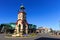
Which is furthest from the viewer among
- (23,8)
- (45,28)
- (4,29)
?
(45,28)

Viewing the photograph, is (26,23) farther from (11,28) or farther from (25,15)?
(11,28)

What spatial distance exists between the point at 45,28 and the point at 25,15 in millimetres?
97744

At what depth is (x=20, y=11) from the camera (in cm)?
6350

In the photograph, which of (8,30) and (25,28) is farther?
(8,30)

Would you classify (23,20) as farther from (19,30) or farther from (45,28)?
(45,28)

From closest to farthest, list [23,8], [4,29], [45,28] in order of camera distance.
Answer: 1. [23,8]
2. [4,29]
3. [45,28]

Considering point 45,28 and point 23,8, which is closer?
point 23,8

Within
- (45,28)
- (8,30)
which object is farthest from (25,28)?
(45,28)

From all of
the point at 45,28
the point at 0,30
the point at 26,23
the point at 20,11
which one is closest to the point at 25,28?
the point at 26,23

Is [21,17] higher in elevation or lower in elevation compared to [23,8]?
lower

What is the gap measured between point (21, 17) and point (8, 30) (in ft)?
92.2

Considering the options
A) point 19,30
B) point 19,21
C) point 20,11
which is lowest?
point 19,30

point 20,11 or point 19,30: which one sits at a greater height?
point 20,11

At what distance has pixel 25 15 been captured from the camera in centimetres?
6550
